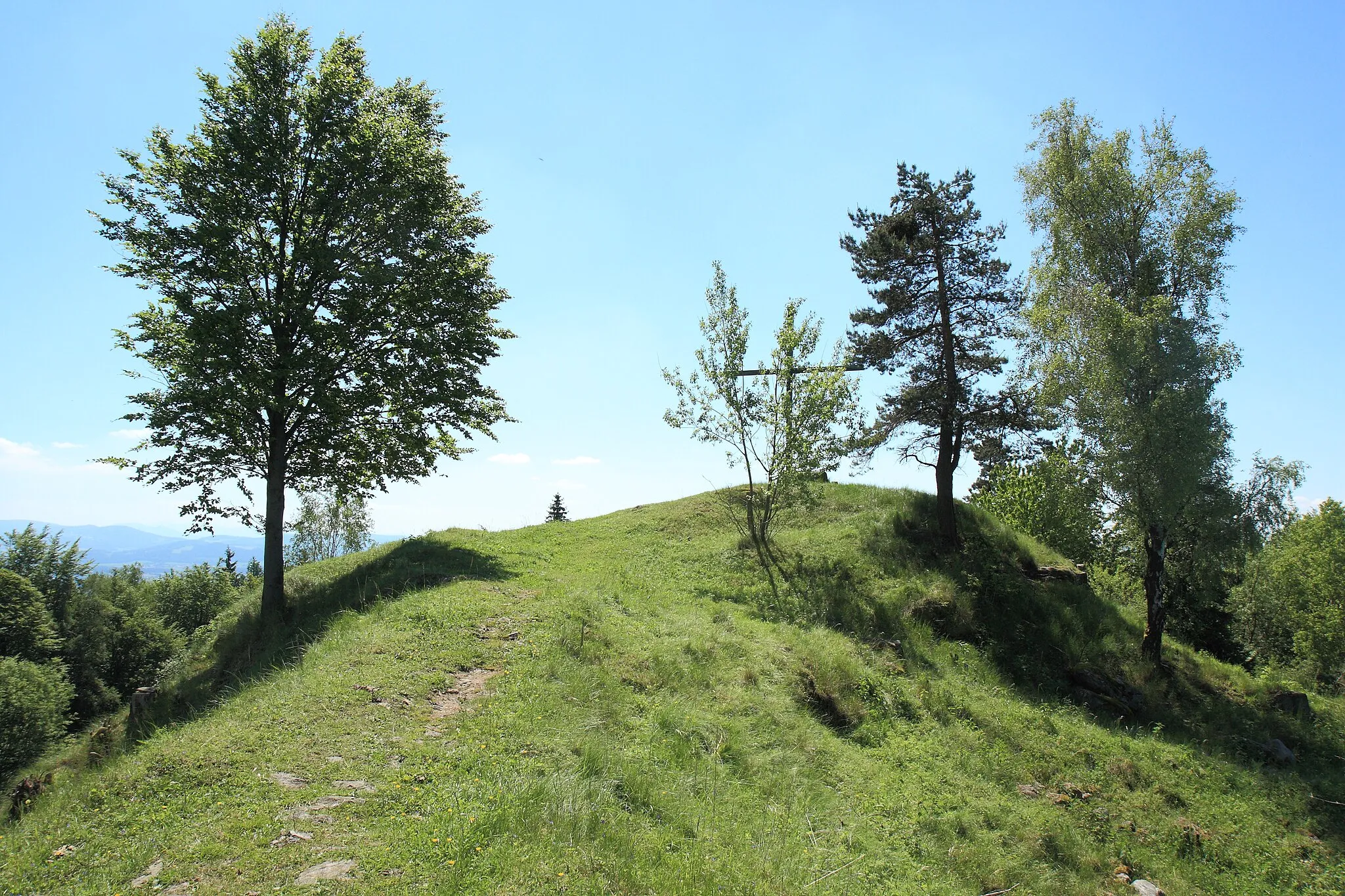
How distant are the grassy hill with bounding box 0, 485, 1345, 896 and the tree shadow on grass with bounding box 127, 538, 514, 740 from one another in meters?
0.17

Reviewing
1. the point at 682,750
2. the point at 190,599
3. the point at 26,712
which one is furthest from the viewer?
the point at 190,599

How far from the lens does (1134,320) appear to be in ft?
58.1

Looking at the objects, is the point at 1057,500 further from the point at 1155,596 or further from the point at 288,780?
the point at 288,780

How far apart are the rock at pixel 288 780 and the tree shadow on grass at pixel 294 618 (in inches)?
206

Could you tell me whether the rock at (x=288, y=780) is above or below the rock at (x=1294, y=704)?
above

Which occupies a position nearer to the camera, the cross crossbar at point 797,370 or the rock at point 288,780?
the rock at point 288,780

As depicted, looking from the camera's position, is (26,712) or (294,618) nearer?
(294,618)

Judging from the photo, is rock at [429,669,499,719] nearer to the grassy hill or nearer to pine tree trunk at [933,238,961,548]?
the grassy hill

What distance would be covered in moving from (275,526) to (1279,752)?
26.8 metres

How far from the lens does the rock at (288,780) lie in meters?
6.86

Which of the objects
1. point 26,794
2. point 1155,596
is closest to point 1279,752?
point 1155,596

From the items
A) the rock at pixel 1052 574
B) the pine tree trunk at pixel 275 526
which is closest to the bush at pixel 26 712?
the pine tree trunk at pixel 275 526

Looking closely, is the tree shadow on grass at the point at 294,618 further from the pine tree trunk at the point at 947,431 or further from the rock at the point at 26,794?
the pine tree trunk at the point at 947,431

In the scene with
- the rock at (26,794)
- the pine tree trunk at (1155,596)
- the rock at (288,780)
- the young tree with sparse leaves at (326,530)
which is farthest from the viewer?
the young tree with sparse leaves at (326,530)
